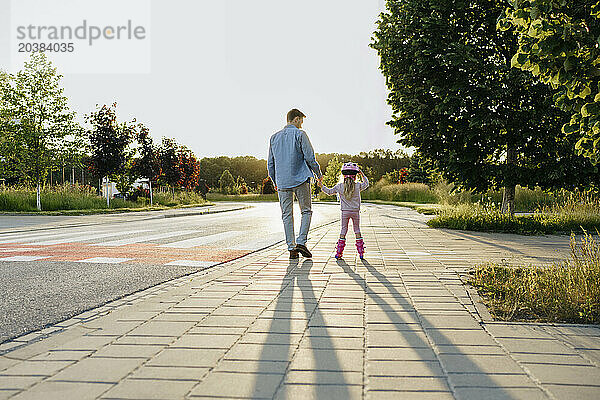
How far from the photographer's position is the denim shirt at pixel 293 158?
7.54m

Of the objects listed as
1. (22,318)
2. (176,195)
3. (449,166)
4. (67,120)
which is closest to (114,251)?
(22,318)

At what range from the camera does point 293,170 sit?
7.59 meters

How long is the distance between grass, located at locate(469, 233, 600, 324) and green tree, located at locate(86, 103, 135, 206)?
26.6 m

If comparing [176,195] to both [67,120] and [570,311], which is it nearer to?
[67,120]

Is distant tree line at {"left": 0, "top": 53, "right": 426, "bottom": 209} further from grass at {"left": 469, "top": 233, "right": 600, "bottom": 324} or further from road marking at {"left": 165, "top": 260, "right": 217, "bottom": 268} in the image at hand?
grass at {"left": 469, "top": 233, "right": 600, "bottom": 324}

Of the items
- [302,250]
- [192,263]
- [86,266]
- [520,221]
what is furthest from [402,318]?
[520,221]

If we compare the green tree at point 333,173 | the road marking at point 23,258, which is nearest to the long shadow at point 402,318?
the road marking at point 23,258

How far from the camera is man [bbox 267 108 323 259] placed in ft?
24.8

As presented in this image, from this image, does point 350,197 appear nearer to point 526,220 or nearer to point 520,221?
point 520,221

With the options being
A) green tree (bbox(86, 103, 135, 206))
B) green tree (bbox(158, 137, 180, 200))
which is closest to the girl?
green tree (bbox(86, 103, 135, 206))

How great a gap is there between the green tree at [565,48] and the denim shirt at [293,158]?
3514 millimetres

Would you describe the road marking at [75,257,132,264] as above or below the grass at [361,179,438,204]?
below

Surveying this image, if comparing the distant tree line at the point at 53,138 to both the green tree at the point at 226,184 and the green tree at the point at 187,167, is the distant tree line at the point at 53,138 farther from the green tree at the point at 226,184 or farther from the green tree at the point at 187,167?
the green tree at the point at 226,184

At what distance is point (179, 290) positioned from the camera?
5227 millimetres
